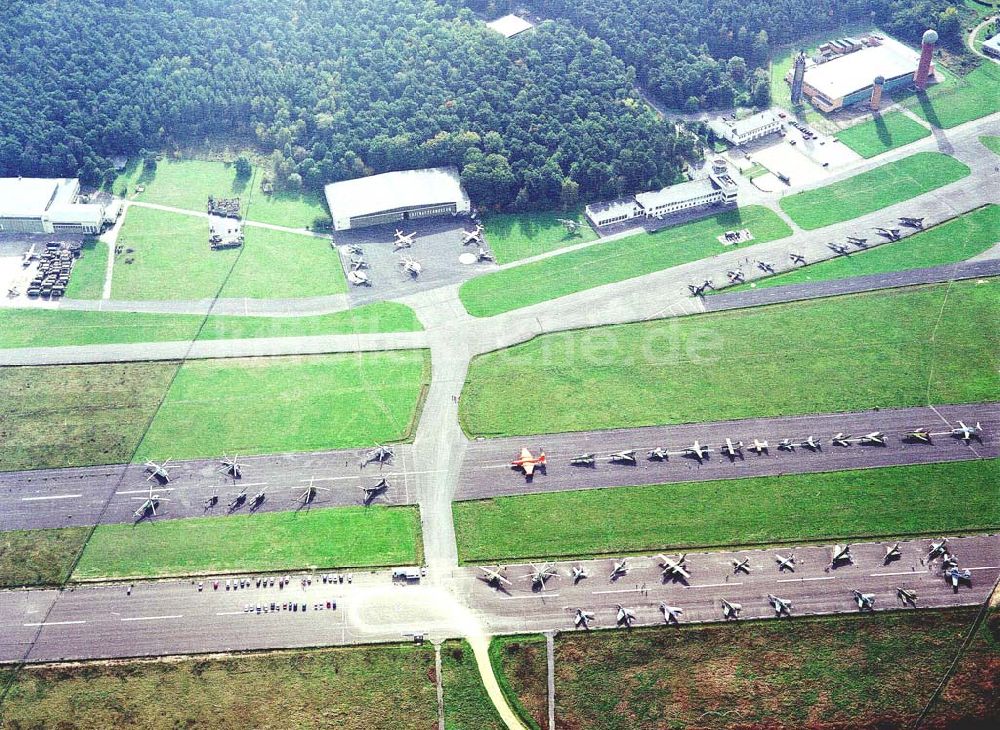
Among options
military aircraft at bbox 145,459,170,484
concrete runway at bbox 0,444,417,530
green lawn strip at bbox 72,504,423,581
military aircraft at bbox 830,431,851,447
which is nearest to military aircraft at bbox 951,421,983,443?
military aircraft at bbox 830,431,851,447

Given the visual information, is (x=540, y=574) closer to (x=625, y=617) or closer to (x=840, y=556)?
(x=625, y=617)

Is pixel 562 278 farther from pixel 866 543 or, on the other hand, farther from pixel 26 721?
pixel 26 721

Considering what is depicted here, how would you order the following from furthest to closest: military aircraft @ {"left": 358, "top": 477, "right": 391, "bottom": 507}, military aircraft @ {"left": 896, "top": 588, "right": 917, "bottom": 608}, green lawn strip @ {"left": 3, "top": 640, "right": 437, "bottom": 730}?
military aircraft @ {"left": 358, "top": 477, "right": 391, "bottom": 507}, military aircraft @ {"left": 896, "top": 588, "right": 917, "bottom": 608}, green lawn strip @ {"left": 3, "top": 640, "right": 437, "bottom": 730}

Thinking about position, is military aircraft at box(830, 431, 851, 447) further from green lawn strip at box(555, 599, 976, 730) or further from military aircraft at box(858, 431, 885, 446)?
green lawn strip at box(555, 599, 976, 730)

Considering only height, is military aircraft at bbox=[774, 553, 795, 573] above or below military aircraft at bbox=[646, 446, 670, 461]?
below

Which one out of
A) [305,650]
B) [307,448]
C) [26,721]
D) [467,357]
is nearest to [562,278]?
[467,357]

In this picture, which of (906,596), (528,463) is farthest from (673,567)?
(906,596)

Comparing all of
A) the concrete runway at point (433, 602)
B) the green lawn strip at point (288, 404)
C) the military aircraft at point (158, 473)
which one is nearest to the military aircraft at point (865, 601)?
the concrete runway at point (433, 602)
